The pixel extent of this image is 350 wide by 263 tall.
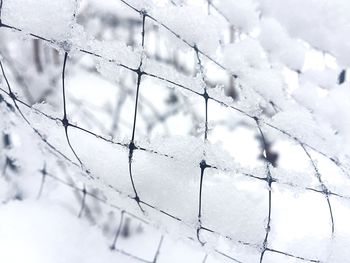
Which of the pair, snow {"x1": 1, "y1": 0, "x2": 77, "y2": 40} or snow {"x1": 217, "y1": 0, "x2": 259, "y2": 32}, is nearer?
snow {"x1": 1, "y1": 0, "x2": 77, "y2": 40}

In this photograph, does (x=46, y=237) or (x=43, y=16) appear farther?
(x=46, y=237)

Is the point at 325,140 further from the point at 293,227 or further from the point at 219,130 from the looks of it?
the point at 219,130

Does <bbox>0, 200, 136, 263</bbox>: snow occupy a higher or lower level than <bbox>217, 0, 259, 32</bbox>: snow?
lower

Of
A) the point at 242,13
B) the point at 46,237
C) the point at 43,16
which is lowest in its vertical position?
the point at 46,237

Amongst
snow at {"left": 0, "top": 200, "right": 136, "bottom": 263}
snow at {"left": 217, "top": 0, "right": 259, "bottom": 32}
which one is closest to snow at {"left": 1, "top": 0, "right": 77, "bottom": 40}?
snow at {"left": 217, "top": 0, "right": 259, "bottom": 32}

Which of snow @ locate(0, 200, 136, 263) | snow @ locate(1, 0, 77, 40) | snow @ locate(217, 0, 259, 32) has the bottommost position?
snow @ locate(0, 200, 136, 263)

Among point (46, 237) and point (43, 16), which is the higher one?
point (43, 16)

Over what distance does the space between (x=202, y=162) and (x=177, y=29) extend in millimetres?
202

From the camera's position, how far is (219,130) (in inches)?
84.4

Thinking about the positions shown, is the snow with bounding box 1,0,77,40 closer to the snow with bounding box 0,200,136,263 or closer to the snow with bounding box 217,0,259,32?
the snow with bounding box 217,0,259,32

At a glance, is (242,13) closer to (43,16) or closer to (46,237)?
(43,16)

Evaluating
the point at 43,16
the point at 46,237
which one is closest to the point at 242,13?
the point at 43,16

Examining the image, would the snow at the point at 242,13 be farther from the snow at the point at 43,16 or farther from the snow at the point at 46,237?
the snow at the point at 46,237

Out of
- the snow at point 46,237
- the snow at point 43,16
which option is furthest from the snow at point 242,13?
the snow at point 46,237
